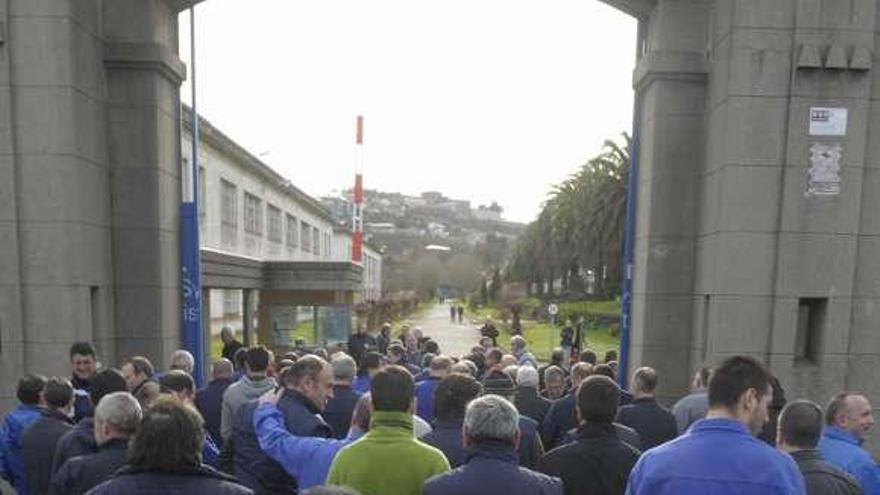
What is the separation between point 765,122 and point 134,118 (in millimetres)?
8153

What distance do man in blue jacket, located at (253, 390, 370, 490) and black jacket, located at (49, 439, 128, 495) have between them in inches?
30.6

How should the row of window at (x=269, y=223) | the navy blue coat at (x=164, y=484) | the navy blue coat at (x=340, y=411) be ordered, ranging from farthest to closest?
the row of window at (x=269, y=223)
the navy blue coat at (x=340, y=411)
the navy blue coat at (x=164, y=484)

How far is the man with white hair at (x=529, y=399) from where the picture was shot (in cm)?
647

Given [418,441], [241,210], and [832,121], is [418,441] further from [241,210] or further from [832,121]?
[241,210]

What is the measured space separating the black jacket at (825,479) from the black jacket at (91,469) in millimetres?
3566

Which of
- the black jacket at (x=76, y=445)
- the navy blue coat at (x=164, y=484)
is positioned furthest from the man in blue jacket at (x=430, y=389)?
the navy blue coat at (x=164, y=484)

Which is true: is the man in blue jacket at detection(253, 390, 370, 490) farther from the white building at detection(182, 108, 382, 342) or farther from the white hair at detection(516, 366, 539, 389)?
the white building at detection(182, 108, 382, 342)

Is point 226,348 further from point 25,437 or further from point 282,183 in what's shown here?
point 282,183

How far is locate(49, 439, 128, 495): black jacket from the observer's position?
3539 millimetres

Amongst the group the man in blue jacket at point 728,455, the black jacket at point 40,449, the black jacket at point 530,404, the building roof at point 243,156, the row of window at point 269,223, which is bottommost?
the black jacket at point 40,449

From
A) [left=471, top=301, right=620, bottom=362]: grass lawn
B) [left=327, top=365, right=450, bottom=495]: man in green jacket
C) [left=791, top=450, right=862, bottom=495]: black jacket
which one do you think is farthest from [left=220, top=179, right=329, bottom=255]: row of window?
[left=791, top=450, right=862, bottom=495]: black jacket

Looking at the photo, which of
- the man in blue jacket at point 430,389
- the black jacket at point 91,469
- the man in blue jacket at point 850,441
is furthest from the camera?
the man in blue jacket at point 430,389

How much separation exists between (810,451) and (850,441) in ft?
2.87

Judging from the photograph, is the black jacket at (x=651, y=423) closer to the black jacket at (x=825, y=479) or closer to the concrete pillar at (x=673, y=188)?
the black jacket at (x=825, y=479)
